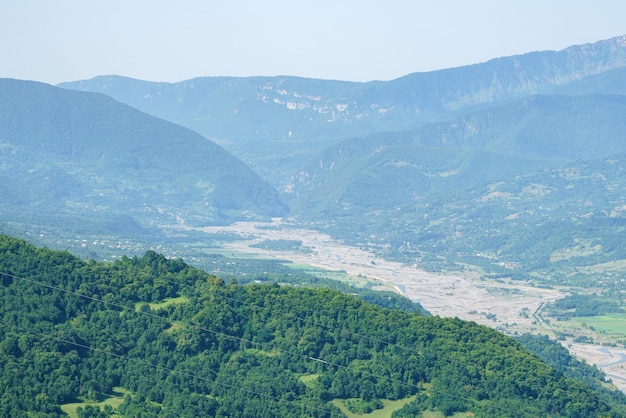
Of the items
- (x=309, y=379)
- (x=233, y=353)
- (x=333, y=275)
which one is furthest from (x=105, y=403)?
(x=333, y=275)

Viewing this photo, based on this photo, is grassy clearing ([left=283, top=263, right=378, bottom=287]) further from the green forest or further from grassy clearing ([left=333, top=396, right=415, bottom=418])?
grassy clearing ([left=333, top=396, right=415, bottom=418])

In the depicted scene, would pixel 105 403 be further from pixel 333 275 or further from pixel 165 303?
pixel 333 275

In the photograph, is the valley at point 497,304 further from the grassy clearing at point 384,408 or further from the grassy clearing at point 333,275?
the grassy clearing at point 384,408

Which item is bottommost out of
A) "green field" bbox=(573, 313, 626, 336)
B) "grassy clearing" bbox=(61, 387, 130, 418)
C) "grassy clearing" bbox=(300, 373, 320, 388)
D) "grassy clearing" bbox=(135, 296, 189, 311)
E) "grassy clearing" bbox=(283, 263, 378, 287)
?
"green field" bbox=(573, 313, 626, 336)

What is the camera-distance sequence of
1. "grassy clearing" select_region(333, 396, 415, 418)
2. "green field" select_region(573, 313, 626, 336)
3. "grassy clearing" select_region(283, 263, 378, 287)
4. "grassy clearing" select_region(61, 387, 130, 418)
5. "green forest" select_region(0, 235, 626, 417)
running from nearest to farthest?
1. "grassy clearing" select_region(61, 387, 130, 418)
2. "green forest" select_region(0, 235, 626, 417)
3. "grassy clearing" select_region(333, 396, 415, 418)
4. "green field" select_region(573, 313, 626, 336)
5. "grassy clearing" select_region(283, 263, 378, 287)

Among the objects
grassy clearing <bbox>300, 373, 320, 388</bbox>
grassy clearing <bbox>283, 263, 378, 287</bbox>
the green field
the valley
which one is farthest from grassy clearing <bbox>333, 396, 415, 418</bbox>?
grassy clearing <bbox>283, 263, 378, 287</bbox>

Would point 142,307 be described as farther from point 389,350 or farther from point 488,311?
point 488,311

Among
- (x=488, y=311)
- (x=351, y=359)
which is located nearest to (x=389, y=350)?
(x=351, y=359)

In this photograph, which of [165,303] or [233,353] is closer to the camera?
[233,353]

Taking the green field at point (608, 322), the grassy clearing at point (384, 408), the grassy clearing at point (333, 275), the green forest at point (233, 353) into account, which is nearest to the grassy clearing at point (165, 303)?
the green forest at point (233, 353)
